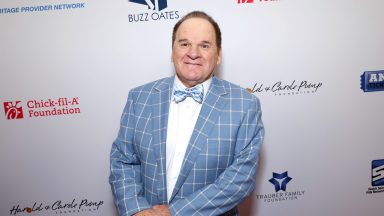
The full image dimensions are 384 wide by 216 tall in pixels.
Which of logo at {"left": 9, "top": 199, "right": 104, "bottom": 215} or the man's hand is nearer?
the man's hand

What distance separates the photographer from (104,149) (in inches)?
81.1

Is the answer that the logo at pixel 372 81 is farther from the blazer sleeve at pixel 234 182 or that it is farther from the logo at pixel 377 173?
the blazer sleeve at pixel 234 182

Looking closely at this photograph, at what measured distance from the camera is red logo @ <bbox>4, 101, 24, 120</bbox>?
1971 mm

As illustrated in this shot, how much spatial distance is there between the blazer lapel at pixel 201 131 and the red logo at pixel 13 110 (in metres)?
1.20

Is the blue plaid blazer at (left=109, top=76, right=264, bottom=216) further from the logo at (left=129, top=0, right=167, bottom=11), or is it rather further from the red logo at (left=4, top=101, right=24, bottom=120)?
the red logo at (left=4, top=101, right=24, bottom=120)

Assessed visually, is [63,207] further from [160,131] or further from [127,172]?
[160,131]

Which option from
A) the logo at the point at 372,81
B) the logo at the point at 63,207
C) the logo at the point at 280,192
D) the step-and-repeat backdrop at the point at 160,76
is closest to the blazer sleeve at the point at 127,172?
the step-and-repeat backdrop at the point at 160,76

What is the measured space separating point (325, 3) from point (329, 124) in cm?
75

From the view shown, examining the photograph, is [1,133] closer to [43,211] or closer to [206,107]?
[43,211]

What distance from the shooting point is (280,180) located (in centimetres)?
217

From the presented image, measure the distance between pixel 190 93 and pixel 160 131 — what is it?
206 mm

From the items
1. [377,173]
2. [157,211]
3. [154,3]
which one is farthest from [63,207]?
[377,173]

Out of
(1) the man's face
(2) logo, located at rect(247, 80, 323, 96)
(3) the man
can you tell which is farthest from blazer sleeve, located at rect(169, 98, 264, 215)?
(2) logo, located at rect(247, 80, 323, 96)

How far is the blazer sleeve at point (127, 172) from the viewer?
135 centimetres
